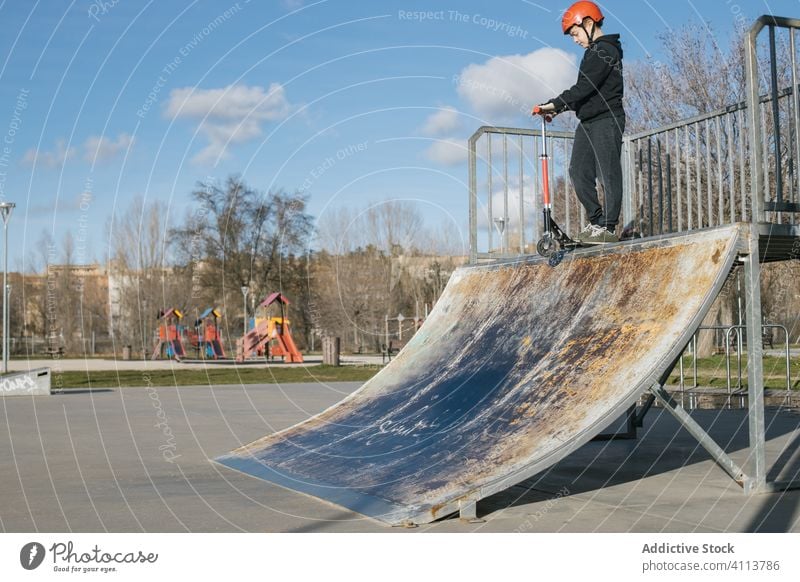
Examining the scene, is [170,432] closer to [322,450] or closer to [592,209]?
[322,450]

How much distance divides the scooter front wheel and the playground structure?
0.17 m

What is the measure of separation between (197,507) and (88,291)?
199 feet

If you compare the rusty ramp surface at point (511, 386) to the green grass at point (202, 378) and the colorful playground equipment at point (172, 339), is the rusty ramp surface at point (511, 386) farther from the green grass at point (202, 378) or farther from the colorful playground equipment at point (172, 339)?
the colorful playground equipment at point (172, 339)

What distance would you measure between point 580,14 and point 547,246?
2.17m

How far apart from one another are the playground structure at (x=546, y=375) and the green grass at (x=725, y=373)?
40.3 ft

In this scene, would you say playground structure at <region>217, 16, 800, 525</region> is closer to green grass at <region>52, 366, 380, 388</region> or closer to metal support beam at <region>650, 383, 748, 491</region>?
metal support beam at <region>650, 383, 748, 491</region>

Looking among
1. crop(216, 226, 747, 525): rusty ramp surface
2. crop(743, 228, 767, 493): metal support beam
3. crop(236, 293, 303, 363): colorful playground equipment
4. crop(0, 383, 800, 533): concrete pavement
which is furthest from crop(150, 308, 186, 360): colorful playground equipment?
crop(743, 228, 767, 493): metal support beam

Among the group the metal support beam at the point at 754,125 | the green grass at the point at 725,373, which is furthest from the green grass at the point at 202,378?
the metal support beam at the point at 754,125

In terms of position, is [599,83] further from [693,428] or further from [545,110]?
[693,428]

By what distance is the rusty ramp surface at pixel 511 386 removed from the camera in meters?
5.70

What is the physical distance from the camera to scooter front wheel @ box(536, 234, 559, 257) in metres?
7.88

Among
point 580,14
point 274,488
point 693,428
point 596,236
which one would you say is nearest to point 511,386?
point 693,428
